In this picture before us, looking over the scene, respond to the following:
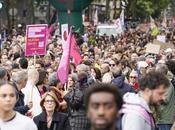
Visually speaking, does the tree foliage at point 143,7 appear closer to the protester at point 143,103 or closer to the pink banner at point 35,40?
the pink banner at point 35,40

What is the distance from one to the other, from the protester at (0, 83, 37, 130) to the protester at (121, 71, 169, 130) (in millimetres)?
902

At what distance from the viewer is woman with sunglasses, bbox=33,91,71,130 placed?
8.88 metres

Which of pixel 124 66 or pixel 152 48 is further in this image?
pixel 152 48

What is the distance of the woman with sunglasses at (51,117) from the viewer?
888 centimetres

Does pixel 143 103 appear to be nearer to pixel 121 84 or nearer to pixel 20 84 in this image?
pixel 20 84

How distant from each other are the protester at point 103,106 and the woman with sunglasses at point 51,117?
422cm

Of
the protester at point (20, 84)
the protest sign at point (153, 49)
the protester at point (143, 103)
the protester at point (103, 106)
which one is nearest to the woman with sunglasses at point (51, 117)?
the protester at point (20, 84)

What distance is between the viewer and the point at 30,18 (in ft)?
179

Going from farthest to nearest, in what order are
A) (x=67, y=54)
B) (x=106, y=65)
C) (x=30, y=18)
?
(x=30, y=18) < (x=106, y=65) < (x=67, y=54)

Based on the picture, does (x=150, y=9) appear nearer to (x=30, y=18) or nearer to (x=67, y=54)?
(x=30, y=18)

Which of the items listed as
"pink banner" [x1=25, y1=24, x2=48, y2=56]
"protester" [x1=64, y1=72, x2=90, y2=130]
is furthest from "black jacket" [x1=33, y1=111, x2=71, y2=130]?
"pink banner" [x1=25, y1=24, x2=48, y2=56]

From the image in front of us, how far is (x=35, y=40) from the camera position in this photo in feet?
57.7

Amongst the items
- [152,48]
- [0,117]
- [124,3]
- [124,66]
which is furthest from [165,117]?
[124,3]

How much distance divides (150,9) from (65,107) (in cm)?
6662
